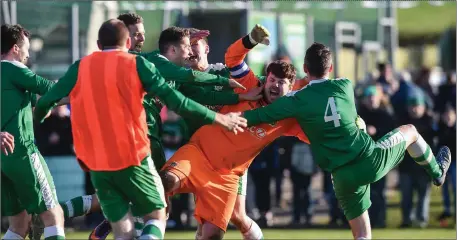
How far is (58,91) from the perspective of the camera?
8.37m

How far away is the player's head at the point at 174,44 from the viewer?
9484 mm

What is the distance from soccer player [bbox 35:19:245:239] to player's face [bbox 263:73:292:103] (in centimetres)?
139

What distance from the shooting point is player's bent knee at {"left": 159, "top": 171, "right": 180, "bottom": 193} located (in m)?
9.24

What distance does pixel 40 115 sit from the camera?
866cm

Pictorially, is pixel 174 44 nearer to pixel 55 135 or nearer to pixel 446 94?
pixel 55 135

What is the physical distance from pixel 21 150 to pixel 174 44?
1641 millimetres

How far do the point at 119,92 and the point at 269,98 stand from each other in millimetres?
1983

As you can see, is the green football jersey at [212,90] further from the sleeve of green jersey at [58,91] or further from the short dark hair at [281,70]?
the sleeve of green jersey at [58,91]

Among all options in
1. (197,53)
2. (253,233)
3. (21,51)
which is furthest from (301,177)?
(21,51)

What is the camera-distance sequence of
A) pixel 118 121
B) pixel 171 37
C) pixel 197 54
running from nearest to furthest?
pixel 118 121 < pixel 171 37 < pixel 197 54

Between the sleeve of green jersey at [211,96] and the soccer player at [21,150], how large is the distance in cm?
139

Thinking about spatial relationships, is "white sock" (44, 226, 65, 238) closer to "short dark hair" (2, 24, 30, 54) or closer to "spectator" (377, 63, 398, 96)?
"short dark hair" (2, 24, 30, 54)

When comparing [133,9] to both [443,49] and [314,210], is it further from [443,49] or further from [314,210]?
[443,49]

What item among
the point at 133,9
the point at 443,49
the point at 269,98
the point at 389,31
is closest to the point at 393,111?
the point at 389,31
